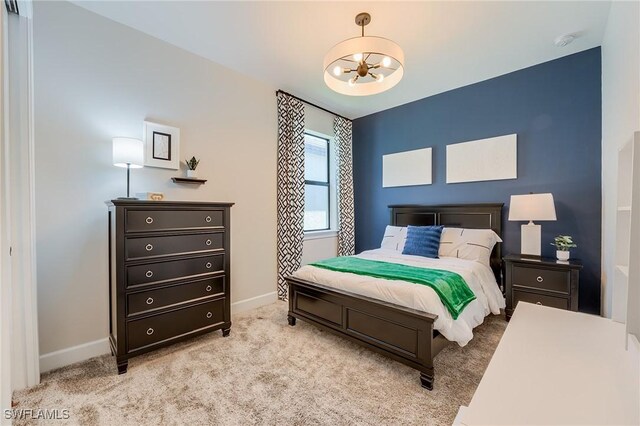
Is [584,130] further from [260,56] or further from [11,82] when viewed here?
[11,82]

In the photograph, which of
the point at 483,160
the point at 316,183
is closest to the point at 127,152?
the point at 316,183

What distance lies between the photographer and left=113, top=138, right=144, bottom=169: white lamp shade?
2133mm

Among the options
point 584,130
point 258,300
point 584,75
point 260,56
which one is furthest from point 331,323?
point 584,75

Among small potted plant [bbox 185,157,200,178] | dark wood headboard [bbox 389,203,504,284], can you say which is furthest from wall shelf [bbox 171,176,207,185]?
dark wood headboard [bbox 389,203,504,284]

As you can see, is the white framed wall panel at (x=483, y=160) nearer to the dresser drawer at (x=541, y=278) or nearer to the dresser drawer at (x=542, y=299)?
the dresser drawer at (x=541, y=278)

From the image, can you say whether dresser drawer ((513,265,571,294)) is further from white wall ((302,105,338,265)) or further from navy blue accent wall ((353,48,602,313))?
white wall ((302,105,338,265))

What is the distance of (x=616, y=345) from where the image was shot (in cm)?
103

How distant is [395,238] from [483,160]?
58.2 inches

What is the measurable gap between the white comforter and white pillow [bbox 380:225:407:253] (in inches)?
13.4

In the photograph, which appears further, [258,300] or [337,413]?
[258,300]

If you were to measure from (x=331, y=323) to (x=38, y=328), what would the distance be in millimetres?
2251

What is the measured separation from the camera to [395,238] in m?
3.67

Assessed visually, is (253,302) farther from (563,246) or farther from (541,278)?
(563,246)

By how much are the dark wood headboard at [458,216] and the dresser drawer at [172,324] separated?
2.81 meters
